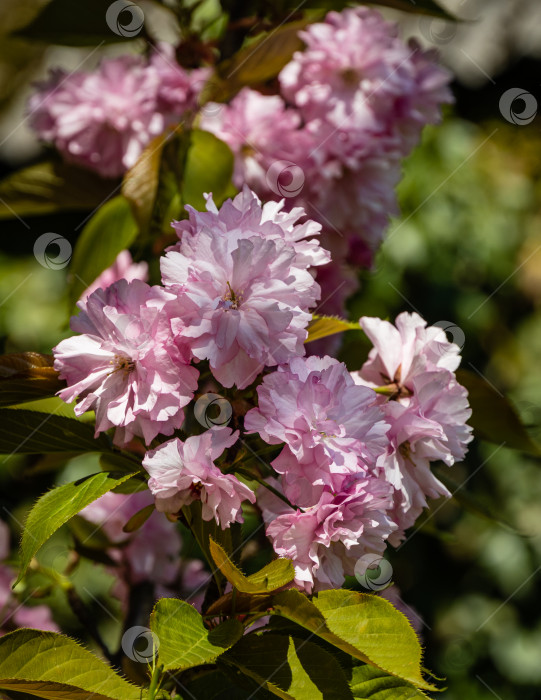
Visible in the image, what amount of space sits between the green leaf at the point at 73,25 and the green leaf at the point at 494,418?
0.68 meters

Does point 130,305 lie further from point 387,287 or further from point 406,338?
point 387,287

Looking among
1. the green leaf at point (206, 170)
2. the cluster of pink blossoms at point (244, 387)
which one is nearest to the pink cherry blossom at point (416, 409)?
the cluster of pink blossoms at point (244, 387)

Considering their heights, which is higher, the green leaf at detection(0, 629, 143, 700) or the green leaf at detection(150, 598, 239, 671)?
the green leaf at detection(150, 598, 239, 671)

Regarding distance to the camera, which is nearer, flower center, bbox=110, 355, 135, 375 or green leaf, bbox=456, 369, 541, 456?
flower center, bbox=110, 355, 135, 375

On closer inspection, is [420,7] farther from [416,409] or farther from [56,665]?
[56,665]

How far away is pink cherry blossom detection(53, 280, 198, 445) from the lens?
1.99ft

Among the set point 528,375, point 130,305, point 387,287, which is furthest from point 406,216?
point 130,305

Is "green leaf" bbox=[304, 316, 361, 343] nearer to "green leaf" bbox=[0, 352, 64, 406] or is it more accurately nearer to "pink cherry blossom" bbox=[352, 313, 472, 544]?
"pink cherry blossom" bbox=[352, 313, 472, 544]

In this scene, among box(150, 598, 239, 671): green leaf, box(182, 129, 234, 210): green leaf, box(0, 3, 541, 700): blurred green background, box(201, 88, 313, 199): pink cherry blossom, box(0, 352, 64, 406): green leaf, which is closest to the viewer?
box(150, 598, 239, 671): green leaf

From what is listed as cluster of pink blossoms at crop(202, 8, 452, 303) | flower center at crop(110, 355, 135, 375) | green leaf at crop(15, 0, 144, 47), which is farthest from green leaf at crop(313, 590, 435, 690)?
green leaf at crop(15, 0, 144, 47)

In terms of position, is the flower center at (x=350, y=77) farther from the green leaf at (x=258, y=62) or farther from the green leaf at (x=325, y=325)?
the green leaf at (x=325, y=325)

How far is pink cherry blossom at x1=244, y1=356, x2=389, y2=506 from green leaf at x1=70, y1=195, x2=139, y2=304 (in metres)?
0.44

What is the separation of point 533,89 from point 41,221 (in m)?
2.14

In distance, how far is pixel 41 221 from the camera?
1299mm
